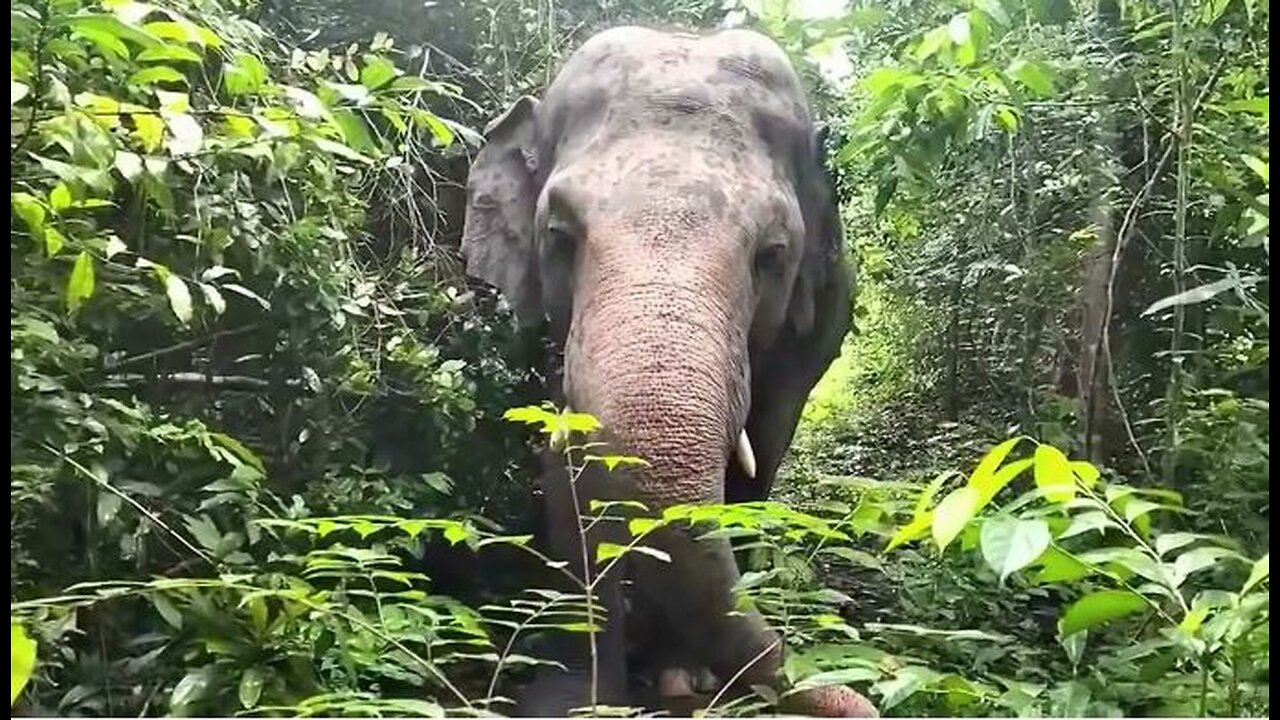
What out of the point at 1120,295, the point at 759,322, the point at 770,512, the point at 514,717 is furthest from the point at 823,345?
the point at 514,717

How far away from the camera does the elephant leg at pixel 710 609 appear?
134cm

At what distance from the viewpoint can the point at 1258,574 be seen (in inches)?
43.5

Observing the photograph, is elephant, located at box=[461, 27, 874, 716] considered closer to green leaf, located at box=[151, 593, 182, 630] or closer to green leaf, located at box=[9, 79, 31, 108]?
green leaf, located at box=[151, 593, 182, 630]

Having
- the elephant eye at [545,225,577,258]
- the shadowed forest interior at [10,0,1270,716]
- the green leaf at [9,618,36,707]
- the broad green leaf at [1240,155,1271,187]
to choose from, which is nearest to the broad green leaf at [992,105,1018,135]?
the shadowed forest interior at [10,0,1270,716]

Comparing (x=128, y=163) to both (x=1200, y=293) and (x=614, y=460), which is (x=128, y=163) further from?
(x=1200, y=293)

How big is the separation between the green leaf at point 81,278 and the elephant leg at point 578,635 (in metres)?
0.44

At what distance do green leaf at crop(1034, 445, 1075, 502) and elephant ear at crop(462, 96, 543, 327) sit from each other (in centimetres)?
77

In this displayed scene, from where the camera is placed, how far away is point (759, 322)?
1886 mm

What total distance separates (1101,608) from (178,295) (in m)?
0.77

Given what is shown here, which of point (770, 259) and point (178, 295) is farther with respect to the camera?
point (770, 259)

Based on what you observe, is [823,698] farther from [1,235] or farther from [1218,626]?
[1,235]

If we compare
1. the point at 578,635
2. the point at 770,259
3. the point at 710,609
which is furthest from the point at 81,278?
the point at 770,259

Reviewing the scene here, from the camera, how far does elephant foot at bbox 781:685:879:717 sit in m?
1.25

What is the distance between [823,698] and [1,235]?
2.33ft
